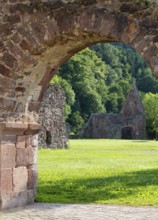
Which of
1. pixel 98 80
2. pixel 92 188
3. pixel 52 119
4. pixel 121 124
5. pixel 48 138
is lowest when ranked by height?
pixel 92 188

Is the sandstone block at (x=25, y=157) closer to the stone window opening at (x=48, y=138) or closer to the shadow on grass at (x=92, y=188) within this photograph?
the shadow on grass at (x=92, y=188)

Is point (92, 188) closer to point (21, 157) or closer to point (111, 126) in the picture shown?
point (21, 157)

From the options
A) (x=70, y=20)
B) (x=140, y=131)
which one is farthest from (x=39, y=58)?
(x=140, y=131)

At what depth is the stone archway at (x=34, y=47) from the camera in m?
8.84

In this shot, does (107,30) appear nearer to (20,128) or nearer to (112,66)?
(20,128)

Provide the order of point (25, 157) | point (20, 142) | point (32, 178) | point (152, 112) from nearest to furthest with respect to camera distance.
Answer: point (20, 142), point (25, 157), point (32, 178), point (152, 112)

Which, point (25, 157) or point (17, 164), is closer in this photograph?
point (17, 164)

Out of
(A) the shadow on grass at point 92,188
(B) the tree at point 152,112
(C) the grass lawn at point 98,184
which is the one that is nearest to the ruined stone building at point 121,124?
(B) the tree at point 152,112

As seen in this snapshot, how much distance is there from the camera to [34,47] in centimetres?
964

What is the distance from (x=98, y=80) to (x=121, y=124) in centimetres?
1727

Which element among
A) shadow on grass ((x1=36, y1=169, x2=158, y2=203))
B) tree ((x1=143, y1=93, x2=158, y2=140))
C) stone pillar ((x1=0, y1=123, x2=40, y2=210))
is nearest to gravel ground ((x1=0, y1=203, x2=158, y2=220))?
stone pillar ((x1=0, y1=123, x2=40, y2=210))

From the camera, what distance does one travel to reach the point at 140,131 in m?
59.2

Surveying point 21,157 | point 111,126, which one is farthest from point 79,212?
point 111,126

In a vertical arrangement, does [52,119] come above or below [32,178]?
above
